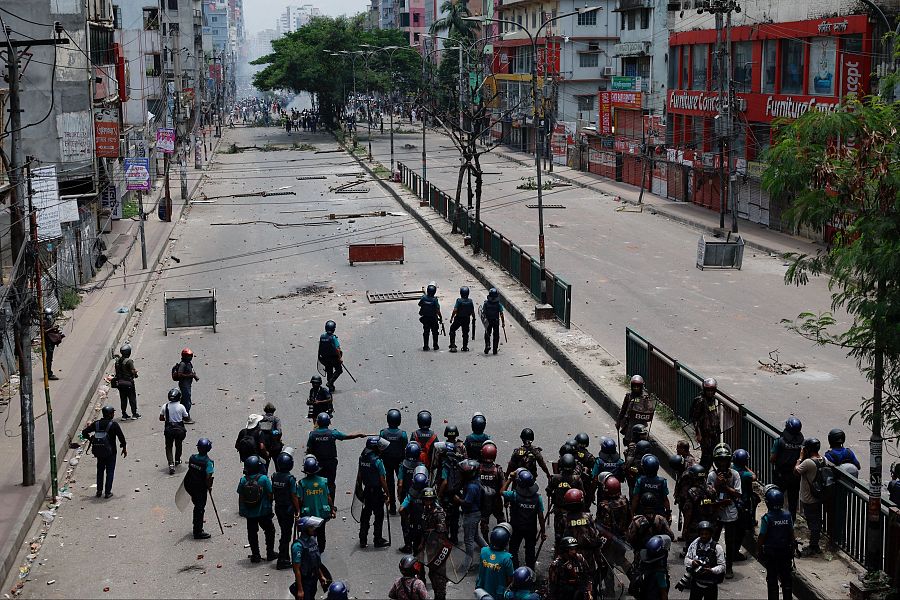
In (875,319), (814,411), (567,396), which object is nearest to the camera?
(875,319)

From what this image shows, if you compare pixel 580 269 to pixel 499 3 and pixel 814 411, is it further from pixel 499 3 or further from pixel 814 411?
pixel 499 3

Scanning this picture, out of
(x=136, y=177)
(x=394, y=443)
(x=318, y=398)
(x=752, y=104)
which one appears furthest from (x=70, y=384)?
(x=752, y=104)

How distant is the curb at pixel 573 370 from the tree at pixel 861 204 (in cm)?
85

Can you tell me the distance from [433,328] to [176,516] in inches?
373

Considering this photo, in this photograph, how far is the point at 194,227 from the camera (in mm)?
44062

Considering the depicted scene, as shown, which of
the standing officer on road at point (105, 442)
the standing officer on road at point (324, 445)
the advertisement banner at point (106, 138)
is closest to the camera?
the standing officer on road at point (324, 445)

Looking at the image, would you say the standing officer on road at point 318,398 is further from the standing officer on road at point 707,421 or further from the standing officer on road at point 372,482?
the standing officer on road at point 707,421

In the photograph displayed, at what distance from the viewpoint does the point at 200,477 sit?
1284cm

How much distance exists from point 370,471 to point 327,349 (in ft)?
24.3

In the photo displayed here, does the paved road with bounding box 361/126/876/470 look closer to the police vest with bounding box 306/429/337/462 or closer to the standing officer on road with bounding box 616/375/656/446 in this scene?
the standing officer on road with bounding box 616/375/656/446

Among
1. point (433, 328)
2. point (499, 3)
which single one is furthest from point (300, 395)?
point (499, 3)

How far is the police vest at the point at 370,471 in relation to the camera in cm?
1227

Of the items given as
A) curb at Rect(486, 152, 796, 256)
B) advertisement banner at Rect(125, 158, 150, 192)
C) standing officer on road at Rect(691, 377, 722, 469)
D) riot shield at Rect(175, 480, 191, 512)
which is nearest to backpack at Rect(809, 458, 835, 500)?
standing officer on road at Rect(691, 377, 722, 469)

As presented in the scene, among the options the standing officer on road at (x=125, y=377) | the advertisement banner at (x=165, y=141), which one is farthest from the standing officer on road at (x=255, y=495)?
the advertisement banner at (x=165, y=141)
